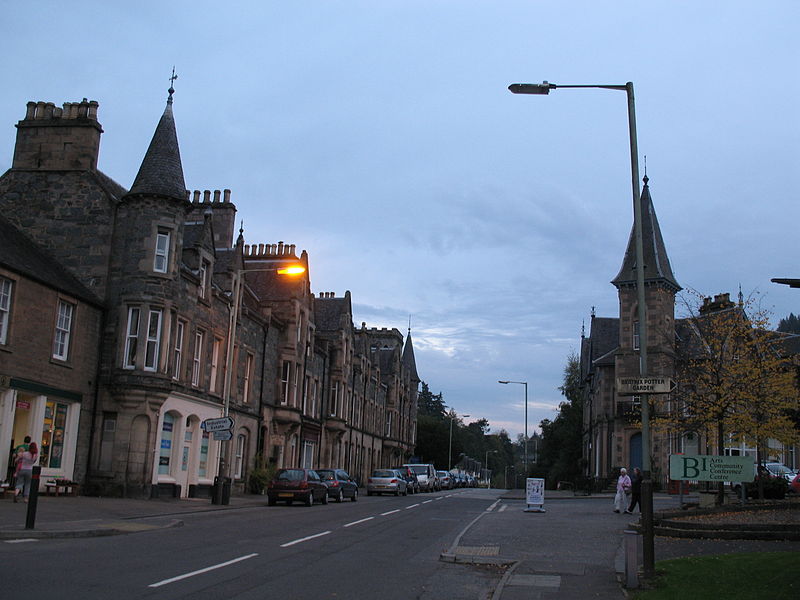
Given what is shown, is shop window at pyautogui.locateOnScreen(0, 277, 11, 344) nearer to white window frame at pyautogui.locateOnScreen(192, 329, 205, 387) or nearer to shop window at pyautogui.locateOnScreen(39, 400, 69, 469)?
shop window at pyautogui.locateOnScreen(39, 400, 69, 469)

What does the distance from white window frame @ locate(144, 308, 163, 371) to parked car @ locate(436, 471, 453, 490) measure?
4112 centimetres

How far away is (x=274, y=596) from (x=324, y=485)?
23.6 metres

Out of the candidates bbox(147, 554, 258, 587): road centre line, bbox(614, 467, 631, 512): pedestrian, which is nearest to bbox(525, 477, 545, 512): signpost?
bbox(614, 467, 631, 512): pedestrian

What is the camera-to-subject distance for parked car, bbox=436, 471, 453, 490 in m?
67.2

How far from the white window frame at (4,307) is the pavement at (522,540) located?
465 centimetres

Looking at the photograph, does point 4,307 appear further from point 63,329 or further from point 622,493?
point 622,493

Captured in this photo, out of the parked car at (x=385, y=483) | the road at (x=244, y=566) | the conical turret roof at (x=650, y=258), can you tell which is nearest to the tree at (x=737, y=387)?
the road at (x=244, y=566)

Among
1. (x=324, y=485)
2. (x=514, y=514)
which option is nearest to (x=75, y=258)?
(x=324, y=485)

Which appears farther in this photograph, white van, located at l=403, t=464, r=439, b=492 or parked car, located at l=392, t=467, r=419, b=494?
white van, located at l=403, t=464, r=439, b=492

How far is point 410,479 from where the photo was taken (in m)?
52.0

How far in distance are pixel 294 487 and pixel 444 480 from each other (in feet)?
132

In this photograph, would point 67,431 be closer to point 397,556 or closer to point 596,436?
point 397,556

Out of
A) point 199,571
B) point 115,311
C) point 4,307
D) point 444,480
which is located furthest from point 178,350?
point 444,480

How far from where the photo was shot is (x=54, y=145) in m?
29.3
